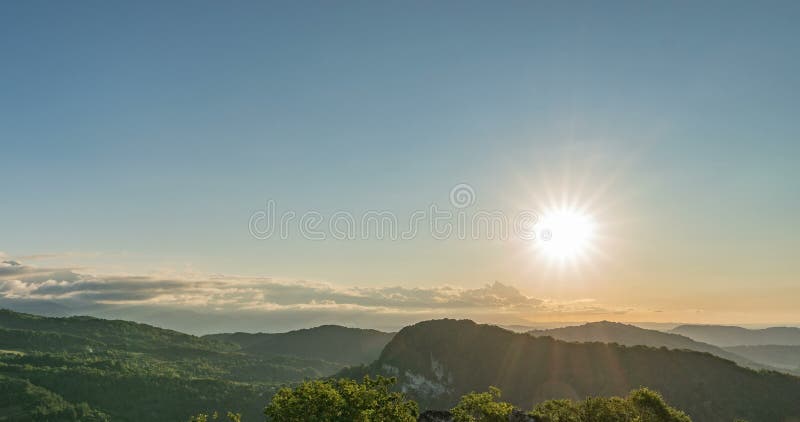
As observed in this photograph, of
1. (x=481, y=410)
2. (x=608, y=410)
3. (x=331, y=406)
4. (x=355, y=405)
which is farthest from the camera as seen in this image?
(x=608, y=410)

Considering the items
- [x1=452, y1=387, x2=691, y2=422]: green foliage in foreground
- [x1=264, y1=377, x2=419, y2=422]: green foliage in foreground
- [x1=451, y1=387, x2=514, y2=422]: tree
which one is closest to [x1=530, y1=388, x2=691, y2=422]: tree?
[x1=452, y1=387, x2=691, y2=422]: green foliage in foreground

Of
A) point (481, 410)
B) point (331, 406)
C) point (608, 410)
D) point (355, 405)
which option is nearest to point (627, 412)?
point (608, 410)

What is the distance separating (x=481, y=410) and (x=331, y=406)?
109 feet

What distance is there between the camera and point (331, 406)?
54062 millimetres

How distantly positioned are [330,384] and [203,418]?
15056mm

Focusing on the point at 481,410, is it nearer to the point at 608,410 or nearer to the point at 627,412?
the point at 608,410

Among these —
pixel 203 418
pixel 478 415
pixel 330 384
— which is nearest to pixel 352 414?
pixel 330 384

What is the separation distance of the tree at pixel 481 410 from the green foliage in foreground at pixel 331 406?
57.7 ft

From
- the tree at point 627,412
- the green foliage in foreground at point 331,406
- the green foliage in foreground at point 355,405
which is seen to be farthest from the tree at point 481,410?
the tree at point 627,412

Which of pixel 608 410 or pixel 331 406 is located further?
pixel 608 410

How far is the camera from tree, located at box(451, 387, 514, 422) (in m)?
74.6

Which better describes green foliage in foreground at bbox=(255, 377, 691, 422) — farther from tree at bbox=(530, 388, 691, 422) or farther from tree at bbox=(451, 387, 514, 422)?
tree at bbox=(530, 388, 691, 422)

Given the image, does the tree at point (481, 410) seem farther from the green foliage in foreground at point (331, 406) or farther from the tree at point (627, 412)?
the tree at point (627, 412)

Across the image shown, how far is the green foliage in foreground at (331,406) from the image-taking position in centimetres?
5359
